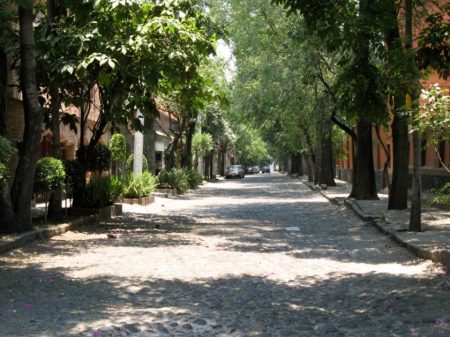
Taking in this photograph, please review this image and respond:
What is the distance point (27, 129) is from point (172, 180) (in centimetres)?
1976

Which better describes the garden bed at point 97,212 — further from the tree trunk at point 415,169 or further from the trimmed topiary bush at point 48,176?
the tree trunk at point 415,169

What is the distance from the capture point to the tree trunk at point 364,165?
23422 mm

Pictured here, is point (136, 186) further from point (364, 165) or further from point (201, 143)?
point (201, 143)

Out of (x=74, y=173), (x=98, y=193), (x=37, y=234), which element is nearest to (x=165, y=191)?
(x=98, y=193)

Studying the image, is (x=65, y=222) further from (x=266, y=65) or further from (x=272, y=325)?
(x=266, y=65)

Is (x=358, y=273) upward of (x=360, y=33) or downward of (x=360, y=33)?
downward

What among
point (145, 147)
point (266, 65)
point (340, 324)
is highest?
point (266, 65)

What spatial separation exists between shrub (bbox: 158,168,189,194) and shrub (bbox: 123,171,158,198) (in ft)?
23.2

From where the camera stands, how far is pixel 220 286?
8.26 m

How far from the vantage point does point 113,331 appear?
584cm

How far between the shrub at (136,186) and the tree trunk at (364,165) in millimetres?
8130

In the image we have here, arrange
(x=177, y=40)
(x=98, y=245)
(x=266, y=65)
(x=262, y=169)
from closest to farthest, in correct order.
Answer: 1. (x=98, y=245)
2. (x=177, y=40)
3. (x=266, y=65)
4. (x=262, y=169)

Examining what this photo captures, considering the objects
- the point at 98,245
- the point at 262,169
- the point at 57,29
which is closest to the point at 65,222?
the point at 98,245

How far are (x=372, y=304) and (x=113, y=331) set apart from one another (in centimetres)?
305
